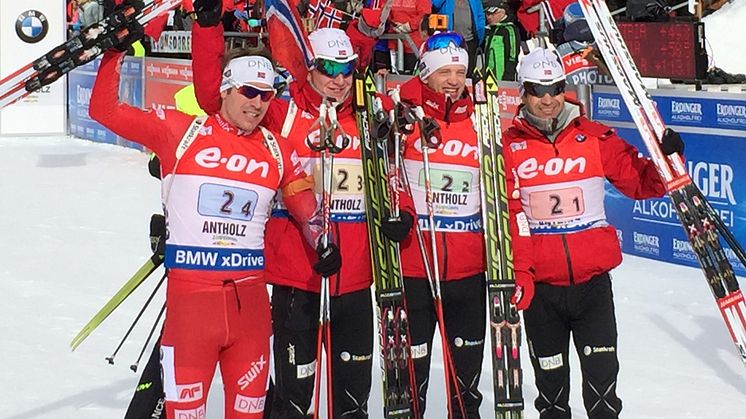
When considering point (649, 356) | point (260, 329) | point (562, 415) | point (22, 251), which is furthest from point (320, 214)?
point (22, 251)

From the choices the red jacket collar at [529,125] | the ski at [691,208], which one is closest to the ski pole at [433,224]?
the red jacket collar at [529,125]

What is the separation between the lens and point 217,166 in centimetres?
504

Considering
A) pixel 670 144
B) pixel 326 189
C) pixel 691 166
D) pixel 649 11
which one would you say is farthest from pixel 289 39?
pixel 649 11

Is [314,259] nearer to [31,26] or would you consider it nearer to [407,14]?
[407,14]

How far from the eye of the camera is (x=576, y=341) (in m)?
Result: 5.72

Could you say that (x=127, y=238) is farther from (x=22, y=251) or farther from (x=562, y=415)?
(x=562, y=415)

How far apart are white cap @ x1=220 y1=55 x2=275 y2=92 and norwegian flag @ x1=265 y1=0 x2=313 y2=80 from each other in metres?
0.54

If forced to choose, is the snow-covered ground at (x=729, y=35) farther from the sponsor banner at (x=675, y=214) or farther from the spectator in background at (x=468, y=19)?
the spectator in background at (x=468, y=19)

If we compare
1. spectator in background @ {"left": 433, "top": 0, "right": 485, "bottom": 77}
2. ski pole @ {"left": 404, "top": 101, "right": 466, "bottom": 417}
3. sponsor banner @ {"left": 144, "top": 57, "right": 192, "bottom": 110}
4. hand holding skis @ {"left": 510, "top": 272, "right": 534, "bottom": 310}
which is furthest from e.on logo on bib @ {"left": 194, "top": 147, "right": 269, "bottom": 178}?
sponsor banner @ {"left": 144, "top": 57, "right": 192, "bottom": 110}

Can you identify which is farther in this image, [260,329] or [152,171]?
[152,171]

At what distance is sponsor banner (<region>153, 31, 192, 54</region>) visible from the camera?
56.1 feet

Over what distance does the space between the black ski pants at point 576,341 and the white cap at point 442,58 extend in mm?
1050

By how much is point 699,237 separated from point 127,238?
697cm

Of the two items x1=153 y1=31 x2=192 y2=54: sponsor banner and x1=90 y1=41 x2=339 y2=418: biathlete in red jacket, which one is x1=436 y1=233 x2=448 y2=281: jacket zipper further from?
x1=153 y1=31 x2=192 y2=54: sponsor banner
